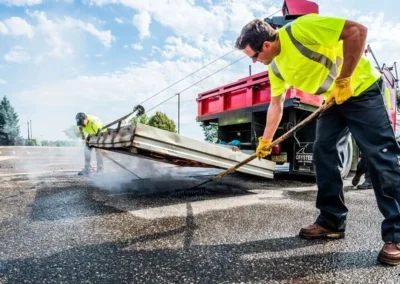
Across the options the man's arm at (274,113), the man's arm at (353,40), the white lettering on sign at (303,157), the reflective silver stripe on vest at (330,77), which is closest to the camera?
the man's arm at (353,40)

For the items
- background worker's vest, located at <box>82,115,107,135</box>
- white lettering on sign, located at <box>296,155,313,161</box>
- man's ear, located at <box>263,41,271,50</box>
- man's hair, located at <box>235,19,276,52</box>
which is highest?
man's hair, located at <box>235,19,276,52</box>

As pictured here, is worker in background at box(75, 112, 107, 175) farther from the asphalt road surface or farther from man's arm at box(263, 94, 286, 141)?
man's arm at box(263, 94, 286, 141)

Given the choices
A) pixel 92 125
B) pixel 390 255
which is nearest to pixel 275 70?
pixel 390 255

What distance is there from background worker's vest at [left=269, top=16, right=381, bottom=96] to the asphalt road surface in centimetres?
107

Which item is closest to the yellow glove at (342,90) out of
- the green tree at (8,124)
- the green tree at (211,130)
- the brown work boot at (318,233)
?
the brown work boot at (318,233)

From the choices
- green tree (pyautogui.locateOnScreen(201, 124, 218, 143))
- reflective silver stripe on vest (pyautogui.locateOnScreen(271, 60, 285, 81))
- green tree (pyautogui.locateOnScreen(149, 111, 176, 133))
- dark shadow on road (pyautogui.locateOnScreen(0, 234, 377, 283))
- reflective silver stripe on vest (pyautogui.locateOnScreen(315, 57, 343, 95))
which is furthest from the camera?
green tree (pyautogui.locateOnScreen(149, 111, 176, 133))

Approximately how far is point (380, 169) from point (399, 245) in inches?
17.3

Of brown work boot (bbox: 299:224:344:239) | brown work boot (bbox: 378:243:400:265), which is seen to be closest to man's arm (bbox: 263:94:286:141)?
brown work boot (bbox: 299:224:344:239)

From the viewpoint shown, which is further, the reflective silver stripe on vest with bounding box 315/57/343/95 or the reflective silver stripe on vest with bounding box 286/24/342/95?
the reflective silver stripe on vest with bounding box 315/57/343/95

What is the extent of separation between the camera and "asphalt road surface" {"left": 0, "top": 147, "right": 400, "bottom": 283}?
57.1 inches

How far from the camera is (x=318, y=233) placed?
203cm

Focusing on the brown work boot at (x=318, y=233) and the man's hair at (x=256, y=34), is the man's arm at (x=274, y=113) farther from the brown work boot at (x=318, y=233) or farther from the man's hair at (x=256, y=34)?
the brown work boot at (x=318, y=233)

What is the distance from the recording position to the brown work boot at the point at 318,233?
203 centimetres

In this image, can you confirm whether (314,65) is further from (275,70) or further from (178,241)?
(178,241)
